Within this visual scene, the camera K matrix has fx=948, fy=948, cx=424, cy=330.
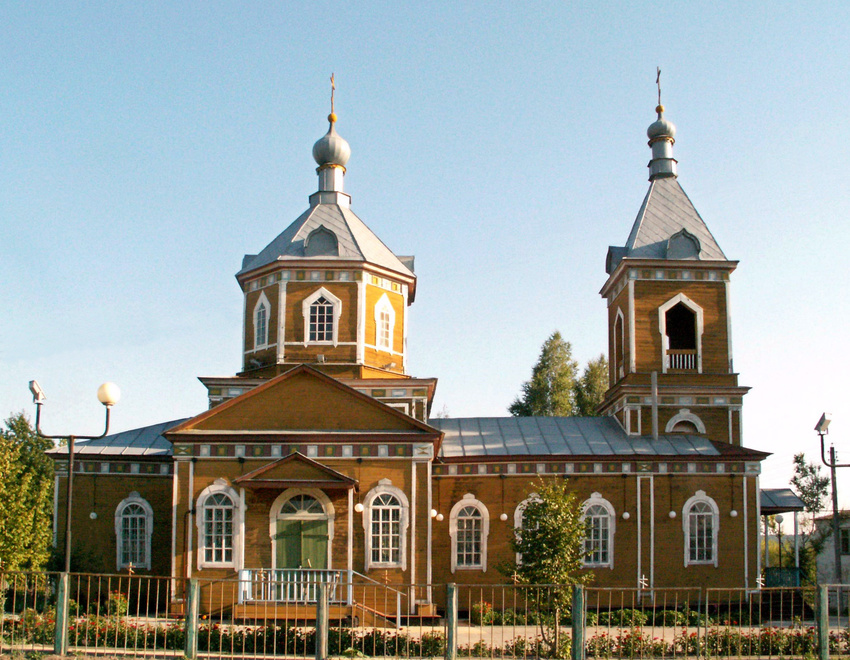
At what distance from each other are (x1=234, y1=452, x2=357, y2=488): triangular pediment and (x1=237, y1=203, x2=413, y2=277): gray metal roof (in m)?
6.73

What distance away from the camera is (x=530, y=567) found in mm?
18672

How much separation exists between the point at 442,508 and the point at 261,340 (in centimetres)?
688

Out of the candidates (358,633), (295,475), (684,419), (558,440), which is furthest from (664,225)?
(358,633)

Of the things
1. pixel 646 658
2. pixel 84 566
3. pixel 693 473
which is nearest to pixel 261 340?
pixel 84 566

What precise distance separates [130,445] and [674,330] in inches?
643

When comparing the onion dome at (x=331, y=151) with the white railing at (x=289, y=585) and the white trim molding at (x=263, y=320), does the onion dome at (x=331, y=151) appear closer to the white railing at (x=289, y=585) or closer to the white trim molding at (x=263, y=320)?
the white trim molding at (x=263, y=320)

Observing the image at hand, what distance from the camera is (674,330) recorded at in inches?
1147

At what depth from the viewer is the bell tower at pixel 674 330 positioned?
27.0 meters

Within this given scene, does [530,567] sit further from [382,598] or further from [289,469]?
[289,469]

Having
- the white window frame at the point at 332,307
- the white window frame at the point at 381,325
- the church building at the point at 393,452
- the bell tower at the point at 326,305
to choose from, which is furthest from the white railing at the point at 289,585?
the white window frame at the point at 381,325

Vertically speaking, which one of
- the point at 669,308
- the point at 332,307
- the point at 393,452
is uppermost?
the point at 669,308

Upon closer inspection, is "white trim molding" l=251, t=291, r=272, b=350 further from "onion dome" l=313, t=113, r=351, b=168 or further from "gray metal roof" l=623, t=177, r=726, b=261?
"gray metal roof" l=623, t=177, r=726, b=261

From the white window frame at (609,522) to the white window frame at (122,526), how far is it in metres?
11.5

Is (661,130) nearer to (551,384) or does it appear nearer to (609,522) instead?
(609,522)
